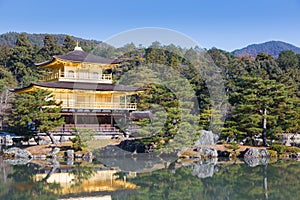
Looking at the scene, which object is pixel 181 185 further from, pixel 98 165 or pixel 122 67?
pixel 122 67

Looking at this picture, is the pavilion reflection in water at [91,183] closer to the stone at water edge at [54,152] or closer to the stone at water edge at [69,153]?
the stone at water edge at [69,153]

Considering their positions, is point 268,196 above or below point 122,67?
below

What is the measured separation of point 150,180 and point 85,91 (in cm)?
1011

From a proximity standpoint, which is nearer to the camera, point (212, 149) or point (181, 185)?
point (181, 185)

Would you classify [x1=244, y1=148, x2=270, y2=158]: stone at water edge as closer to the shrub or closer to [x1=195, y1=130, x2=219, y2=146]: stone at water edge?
[x1=195, y1=130, x2=219, y2=146]: stone at water edge

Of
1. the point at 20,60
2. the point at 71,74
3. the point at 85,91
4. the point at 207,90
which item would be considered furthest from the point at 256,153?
the point at 20,60

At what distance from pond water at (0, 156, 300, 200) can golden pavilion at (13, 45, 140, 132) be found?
5.24 metres

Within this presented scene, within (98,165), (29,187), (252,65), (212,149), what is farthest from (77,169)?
(252,65)

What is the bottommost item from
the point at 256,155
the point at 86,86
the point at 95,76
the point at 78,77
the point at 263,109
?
the point at 256,155

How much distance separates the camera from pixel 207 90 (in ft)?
86.1

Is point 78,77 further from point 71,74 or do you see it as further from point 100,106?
point 100,106

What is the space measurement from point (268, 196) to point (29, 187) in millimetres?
5422

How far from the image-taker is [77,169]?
13289mm

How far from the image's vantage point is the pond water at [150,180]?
9.64 metres
